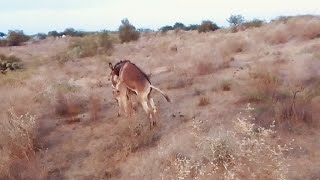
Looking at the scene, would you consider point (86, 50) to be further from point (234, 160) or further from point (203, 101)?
point (234, 160)

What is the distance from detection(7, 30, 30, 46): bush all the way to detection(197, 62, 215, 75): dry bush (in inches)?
1170

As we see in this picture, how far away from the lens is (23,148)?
25.1 ft

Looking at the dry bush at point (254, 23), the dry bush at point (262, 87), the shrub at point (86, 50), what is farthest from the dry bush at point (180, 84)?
the dry bush at point (254, 23)

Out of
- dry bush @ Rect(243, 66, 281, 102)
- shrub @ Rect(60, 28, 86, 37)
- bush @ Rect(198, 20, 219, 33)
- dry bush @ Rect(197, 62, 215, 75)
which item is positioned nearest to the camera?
dry bush @ Rect(243, 66, 281, 102)

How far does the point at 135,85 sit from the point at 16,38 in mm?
34187

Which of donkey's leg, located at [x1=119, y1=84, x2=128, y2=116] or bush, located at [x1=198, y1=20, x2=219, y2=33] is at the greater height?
donkey's leg, located at [x1=119, y1=84, x2=128, y2=116]

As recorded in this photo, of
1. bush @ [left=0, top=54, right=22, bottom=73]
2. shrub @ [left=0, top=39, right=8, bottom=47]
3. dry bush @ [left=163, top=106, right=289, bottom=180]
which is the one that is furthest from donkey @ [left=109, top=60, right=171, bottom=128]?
shrub @ [left=0, top=39, right=8, bottom=47]

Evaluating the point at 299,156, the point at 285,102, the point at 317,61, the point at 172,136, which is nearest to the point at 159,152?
the point at 172,136

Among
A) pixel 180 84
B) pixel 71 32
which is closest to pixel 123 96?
pixel 180 84

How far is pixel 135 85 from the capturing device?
27.9 feet

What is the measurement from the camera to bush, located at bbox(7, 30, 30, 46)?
3975 centimetres

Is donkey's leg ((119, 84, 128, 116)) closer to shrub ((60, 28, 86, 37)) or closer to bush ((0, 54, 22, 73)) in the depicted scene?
bush ((0, 54, 22, 73))

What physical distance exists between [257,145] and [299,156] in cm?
115

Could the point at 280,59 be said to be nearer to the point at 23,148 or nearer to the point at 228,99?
the point at 228,99
